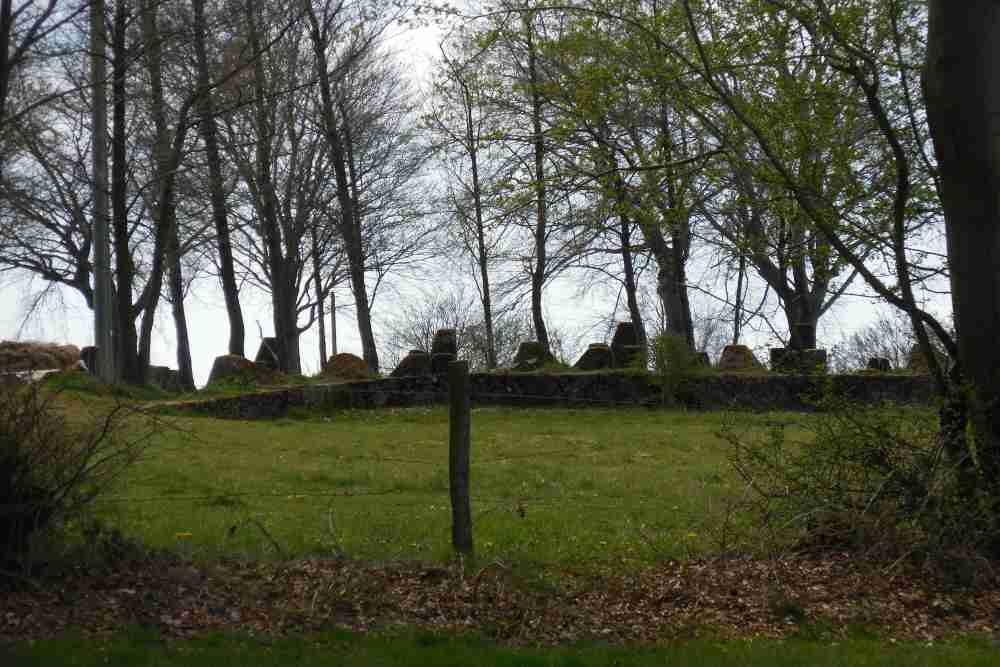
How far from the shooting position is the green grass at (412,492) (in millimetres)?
8859

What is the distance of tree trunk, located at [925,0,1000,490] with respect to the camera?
29.1 ft

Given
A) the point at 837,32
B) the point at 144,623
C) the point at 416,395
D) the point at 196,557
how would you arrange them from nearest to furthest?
the point at 144,623 → the point at 196,557 → the point at 837,32 → the point at 416,395

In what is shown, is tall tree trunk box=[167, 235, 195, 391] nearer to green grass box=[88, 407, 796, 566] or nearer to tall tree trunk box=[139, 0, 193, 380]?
tall tree trunk box=[139, 0, 193, 380]

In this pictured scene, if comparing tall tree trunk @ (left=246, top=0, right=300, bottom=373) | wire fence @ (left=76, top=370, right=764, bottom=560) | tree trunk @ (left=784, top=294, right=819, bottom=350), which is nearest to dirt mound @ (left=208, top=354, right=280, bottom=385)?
tall tree trunk @ (left=246, top=0, right=300, bottom=373)

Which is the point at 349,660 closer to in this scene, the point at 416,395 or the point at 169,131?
the point at 416,395

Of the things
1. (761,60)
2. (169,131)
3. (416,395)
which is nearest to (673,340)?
(416,395)

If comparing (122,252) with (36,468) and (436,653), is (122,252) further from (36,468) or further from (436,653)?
(436,653)

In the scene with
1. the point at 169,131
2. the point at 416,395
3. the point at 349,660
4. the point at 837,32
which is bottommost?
the point at 349,660

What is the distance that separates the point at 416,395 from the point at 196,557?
47.3 ft

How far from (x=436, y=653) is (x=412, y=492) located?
18.2ft

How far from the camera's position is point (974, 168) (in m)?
8.97

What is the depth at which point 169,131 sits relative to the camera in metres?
22.7

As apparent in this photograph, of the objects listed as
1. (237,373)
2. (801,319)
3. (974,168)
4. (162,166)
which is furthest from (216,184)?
(974,168)

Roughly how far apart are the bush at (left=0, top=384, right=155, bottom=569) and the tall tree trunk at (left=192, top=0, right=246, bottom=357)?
369 inches
